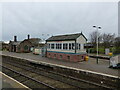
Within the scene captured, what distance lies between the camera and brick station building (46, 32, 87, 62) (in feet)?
54.2

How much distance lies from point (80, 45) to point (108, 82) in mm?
9666

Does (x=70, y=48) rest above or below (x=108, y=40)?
below

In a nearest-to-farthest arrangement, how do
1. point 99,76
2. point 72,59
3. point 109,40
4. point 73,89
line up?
1. point 73,89
2. point 99,76
3. point 72,59
4. point 109,40

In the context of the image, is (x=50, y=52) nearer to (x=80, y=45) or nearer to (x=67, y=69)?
(x=80, y=45)

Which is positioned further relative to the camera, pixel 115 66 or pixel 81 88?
pixel 115 66

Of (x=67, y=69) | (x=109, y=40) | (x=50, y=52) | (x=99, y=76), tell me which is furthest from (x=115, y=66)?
(x=109, y=40)

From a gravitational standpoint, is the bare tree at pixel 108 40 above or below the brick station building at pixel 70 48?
above

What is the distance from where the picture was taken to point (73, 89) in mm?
7258

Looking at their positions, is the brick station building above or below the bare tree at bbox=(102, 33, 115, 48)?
below

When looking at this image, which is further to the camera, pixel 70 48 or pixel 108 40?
→ pixel 108 40

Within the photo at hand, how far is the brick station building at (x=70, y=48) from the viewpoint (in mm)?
16516

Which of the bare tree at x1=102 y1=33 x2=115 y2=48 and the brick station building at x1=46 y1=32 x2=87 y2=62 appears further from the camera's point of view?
the bare tree at x1=102 y1=33 x2=115 y2=48

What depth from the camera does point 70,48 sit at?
17.1 meters

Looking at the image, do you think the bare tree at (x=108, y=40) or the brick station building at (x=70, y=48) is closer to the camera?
the brick station building at (x=70, y=48)
